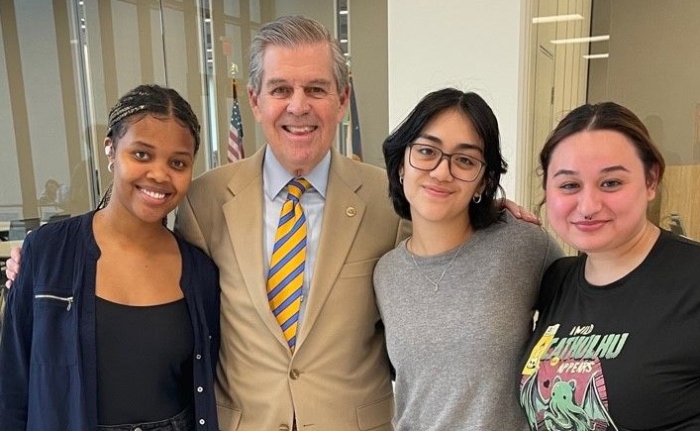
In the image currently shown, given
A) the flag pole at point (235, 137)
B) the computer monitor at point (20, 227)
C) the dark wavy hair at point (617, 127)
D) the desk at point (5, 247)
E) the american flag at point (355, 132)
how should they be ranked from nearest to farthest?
the dark wavy hair at point (617, 127) < the desk at point (5, 247) < the flag pole at point (235, 137) < the computer monitor at point (20, 227) < the american flag at point (355, 132)

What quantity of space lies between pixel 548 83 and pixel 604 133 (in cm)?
277

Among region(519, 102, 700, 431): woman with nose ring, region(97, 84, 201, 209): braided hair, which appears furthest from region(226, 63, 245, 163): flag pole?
region(519, 102, 700, 431): woman with nose ring

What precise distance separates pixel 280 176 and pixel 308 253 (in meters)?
0.25

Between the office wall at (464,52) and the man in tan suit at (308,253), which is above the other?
the office wall at (464,52)

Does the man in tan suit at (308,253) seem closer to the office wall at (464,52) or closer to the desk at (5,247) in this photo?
the office wall at (464,52)

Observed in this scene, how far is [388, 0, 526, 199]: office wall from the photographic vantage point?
3.20 metres

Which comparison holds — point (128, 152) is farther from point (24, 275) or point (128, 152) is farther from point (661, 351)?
point (661, 351)

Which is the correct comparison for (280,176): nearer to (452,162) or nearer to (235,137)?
(452,162)

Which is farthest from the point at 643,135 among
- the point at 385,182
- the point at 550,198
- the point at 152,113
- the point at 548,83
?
the point at 548,83

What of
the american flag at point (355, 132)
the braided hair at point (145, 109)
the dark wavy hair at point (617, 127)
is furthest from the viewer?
the american flag at point (355, 132)

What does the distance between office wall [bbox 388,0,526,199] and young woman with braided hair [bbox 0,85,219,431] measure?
2.06 meters

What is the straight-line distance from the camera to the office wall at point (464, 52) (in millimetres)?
3199

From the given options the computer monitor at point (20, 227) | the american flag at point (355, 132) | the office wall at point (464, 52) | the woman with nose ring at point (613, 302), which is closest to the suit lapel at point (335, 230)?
the woman with nose ring at point (613, 302)

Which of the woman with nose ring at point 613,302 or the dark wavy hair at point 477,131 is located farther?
the dark wavy hair at point 477,131
